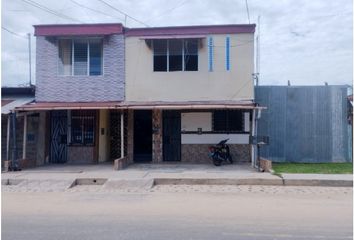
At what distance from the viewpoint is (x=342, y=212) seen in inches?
324

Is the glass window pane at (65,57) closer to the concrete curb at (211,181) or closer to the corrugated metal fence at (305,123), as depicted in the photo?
the concrete curb at (211,181)

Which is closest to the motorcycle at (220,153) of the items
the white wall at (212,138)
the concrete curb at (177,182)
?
the white wall at (212,138)

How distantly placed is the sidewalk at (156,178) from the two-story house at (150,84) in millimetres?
2756

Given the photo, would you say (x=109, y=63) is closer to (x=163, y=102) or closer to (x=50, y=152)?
(x=163, y=102)

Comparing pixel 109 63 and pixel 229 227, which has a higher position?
pixel 109 63

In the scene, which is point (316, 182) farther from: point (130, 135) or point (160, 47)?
point (160, 47)

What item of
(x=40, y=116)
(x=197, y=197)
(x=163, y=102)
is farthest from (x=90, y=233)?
(x=40, y=116)

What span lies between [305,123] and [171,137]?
603cm

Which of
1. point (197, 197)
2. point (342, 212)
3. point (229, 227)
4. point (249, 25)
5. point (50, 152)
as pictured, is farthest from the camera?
point (50, 152)

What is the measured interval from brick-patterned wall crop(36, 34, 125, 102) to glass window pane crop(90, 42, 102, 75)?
28 centimetres

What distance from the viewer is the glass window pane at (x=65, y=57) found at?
18000 mm

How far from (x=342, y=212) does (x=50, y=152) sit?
44.5ft

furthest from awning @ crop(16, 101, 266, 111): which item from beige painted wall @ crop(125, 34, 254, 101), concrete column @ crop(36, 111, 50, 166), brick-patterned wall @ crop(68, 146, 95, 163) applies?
brick-patterned wall @ crop(68, 146, 95, 163)

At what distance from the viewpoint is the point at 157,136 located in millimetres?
17766
